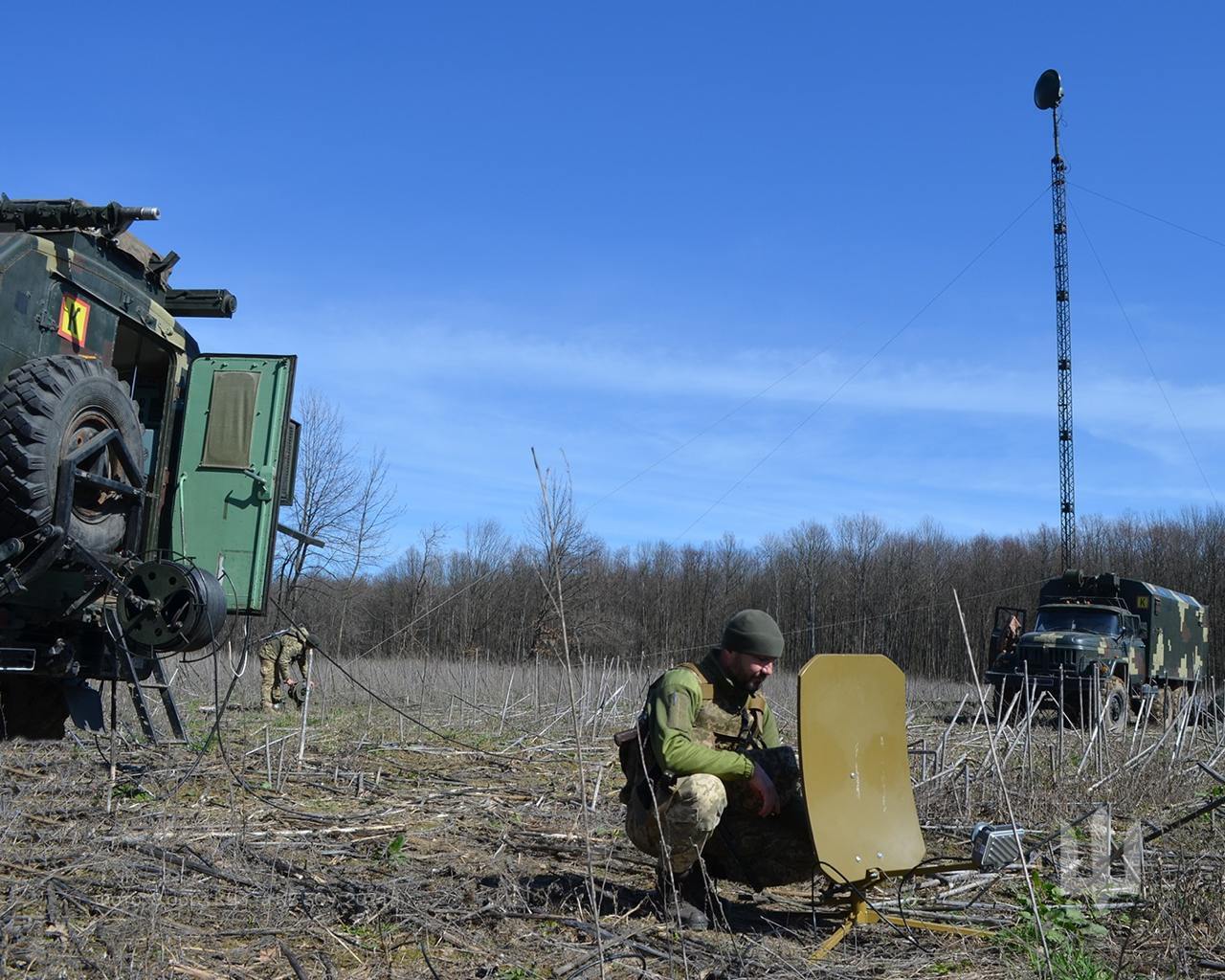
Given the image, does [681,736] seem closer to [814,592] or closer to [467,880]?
[467,880]

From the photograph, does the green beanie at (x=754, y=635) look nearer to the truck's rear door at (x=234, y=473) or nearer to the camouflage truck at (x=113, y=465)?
the camouflage truck at (x=113, y=465)

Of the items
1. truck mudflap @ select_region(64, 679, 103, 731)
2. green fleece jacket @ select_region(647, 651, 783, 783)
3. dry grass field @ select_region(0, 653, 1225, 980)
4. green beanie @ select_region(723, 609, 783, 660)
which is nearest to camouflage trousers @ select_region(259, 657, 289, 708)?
truck mudflap @ select_region(64, 679, 103, 731)

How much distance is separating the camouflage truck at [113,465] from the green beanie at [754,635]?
347 cm

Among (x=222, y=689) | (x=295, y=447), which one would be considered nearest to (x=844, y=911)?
(x=295, y=447)

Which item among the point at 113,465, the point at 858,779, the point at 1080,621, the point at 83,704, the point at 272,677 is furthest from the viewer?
the point at 1080,621

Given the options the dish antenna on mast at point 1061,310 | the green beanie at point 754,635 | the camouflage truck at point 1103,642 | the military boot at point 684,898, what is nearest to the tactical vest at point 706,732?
the green beanie at point 754,635

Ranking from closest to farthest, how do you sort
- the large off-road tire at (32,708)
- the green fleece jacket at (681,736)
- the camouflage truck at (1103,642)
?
1. the green fleece jacket at (681,736)
2. the large off-road tire at (32,708)
3. the camouflage truck at (1103,642)

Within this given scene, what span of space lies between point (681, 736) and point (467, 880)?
124 centimetres

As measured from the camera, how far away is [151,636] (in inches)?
267

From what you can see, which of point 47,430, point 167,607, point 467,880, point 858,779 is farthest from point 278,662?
point 858,779

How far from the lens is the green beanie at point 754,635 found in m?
4.37

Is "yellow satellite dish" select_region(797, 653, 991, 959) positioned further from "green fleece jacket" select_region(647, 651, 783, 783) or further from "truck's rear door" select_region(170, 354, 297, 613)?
"truck's rear door" select_region(170, 354, 297, 613)

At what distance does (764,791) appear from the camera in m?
4.31

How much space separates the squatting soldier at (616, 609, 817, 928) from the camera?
13.9ft
